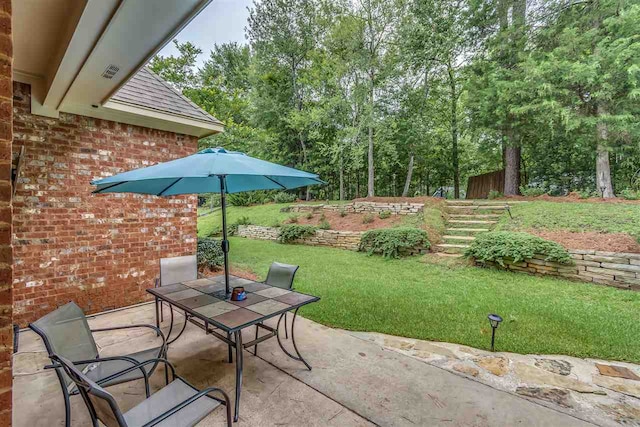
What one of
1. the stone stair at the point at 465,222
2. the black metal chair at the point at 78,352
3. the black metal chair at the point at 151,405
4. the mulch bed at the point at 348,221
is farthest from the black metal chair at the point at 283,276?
the mulch bed at the point at 348,221

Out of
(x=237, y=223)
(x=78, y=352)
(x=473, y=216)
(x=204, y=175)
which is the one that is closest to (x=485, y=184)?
(x=473, y=216)

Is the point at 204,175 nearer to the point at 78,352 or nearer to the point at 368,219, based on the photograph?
the point at 78,352

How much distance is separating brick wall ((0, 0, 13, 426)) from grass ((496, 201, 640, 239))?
8500 mm

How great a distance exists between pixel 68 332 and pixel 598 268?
7.65 m

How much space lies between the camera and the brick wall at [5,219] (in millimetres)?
952

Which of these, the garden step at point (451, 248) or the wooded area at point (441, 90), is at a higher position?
the wooded area at point (441, 90)

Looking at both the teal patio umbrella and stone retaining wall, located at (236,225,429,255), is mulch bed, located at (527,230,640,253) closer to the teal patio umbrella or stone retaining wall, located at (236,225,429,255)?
stone retaining wall, located at (236,225,429,255)

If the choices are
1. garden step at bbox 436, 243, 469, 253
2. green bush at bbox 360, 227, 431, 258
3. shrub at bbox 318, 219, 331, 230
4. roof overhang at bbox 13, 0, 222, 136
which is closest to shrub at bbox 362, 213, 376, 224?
shrub at bbox 318, 219, 331, 230

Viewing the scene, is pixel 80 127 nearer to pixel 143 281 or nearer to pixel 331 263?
pixel 143 281

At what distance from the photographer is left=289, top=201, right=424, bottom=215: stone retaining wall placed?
388 inches

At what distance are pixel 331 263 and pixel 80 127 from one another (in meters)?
5.57

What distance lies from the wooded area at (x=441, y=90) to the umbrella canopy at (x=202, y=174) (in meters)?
6.43

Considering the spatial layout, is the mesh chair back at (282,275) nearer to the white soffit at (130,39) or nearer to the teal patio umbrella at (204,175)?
the teal patio umbrella at (204,175)

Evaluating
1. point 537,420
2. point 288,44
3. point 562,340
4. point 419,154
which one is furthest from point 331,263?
point 288,44
